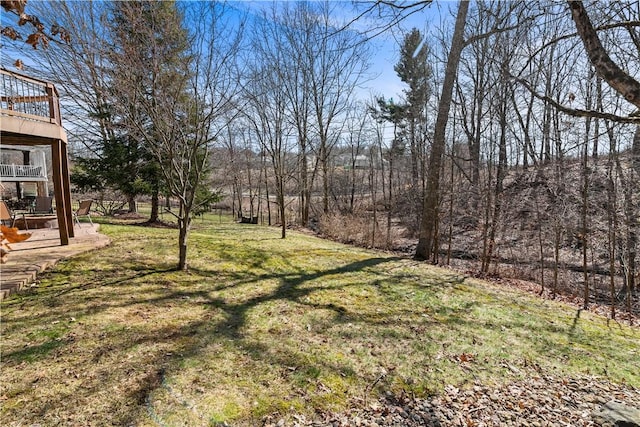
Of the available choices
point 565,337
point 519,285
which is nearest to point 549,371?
point 565,337

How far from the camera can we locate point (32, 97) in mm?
5816

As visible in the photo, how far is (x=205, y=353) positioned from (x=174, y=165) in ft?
9.39

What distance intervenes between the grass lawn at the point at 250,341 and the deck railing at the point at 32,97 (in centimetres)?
251

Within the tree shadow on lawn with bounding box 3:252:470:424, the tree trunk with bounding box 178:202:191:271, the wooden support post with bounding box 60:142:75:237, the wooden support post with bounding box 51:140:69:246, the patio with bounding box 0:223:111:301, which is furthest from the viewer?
the wooden support post with bounding box 60:142:75:237

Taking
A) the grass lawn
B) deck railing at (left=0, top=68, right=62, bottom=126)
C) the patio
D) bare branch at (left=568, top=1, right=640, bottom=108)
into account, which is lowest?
the grass lawn

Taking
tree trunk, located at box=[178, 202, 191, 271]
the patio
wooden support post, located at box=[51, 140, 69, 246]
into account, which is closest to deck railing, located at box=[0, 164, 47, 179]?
the patio

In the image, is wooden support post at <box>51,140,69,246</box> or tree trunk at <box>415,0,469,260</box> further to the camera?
tree trunk at <box>415,0,469,260</box>

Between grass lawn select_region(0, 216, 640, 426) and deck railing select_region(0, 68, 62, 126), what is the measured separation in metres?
2.51

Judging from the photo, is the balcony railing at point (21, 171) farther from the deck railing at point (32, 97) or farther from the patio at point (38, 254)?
the deck railing at point (32, 97)

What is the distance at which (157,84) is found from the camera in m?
4.57

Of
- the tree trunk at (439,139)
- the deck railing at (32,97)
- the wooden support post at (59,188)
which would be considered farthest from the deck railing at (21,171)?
the tree trunk at (439,139)

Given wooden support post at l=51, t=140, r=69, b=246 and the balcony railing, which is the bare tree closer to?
wooden support post at l=51, t=140, r=69, b=246

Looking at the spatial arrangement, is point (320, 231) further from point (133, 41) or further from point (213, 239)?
point (133, 41)

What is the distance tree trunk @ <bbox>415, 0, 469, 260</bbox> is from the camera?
22.1 ft
